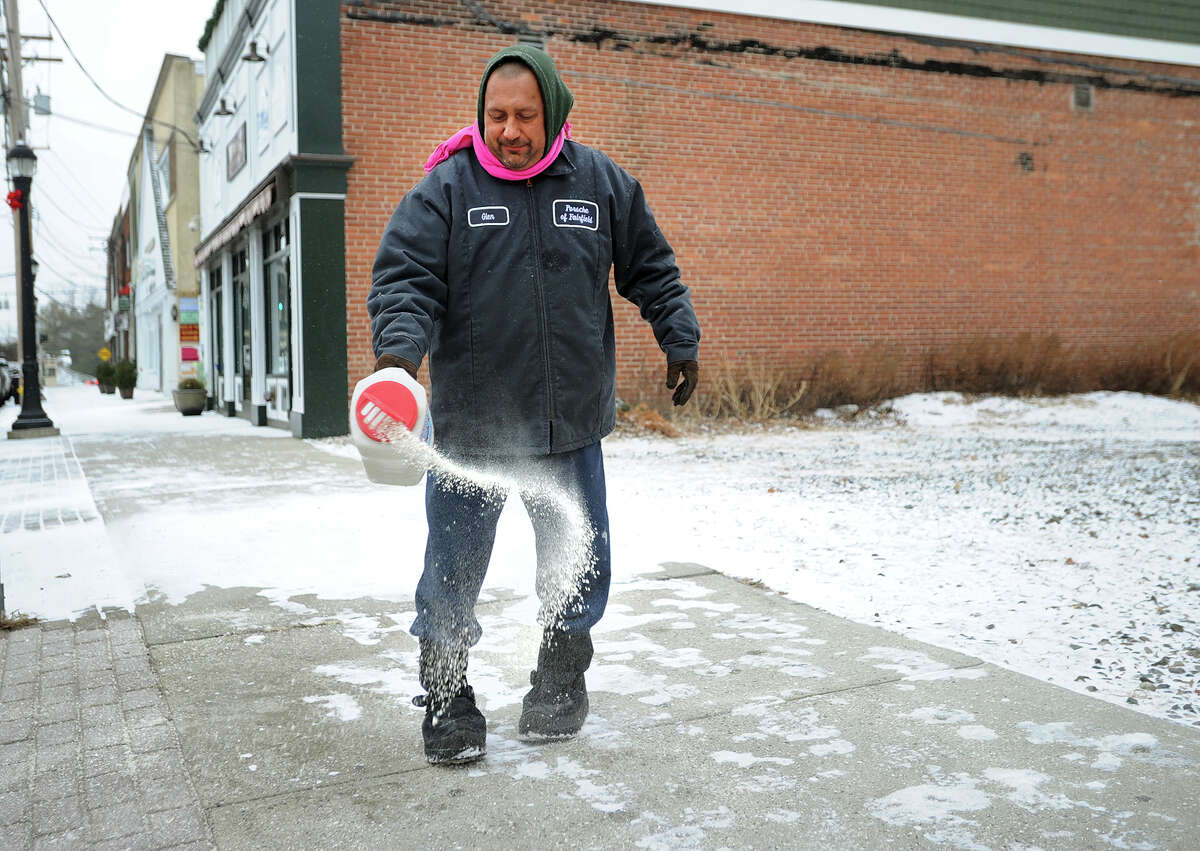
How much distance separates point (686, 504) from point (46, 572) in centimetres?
393

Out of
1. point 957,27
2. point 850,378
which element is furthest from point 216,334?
point 957,27

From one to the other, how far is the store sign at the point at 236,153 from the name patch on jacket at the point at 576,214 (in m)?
15.6

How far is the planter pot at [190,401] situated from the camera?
19312 mm

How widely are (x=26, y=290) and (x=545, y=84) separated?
1599 cm

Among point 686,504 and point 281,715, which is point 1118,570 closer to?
point 686,504

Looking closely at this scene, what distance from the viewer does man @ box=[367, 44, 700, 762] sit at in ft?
8.88

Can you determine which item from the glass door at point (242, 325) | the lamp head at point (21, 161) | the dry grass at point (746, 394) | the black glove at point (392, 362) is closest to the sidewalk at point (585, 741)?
the black glove at point (392, 362)

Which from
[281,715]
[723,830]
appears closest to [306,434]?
[281,715]

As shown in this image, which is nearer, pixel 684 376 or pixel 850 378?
pixel 684 376

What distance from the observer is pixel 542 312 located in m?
2.76

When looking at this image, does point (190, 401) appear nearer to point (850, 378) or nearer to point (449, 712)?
point (850, 378)

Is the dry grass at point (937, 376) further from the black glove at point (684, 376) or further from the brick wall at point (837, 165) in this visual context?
the black glove at point (684, 376)

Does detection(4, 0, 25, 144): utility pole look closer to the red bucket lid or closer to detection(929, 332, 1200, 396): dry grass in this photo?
detection(929, 332, 1200, 396): dry grass

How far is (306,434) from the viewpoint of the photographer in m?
12.8
